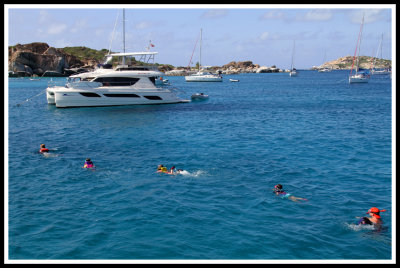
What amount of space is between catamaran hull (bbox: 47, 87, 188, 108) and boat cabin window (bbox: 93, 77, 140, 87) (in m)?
0.95

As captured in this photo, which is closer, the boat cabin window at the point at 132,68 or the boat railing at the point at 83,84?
the boat railing at the point at 83,84

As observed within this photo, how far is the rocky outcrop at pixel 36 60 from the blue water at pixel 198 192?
115383mm

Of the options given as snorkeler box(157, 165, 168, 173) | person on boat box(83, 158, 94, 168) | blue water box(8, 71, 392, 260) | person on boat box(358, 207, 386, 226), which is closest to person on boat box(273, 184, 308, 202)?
blue water box(8, 71, 392, 260)

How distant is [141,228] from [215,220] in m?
3.13

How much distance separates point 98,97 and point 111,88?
2.11 meters

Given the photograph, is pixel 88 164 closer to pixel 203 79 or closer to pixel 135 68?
pixel 135 68

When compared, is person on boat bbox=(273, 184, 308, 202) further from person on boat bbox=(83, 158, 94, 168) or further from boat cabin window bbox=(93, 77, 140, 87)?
boat cabin window bbox=(93, 77, 140, 87)

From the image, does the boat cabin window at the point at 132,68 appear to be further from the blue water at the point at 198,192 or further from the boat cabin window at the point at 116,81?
the blue water at the point at 198,192

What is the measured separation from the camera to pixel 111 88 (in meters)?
47.4

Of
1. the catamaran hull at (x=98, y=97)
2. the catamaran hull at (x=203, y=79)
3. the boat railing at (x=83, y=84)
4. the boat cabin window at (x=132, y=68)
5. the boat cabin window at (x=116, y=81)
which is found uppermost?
the boat cabin window at (x=132, y=68)

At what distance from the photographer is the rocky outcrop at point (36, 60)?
136 meters

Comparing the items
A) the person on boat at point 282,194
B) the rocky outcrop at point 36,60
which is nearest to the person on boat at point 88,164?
the person on boat at point 282,194

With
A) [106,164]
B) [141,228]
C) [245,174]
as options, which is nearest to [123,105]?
[106,164]

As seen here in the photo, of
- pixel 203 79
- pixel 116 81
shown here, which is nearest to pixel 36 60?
pixel 203 79
